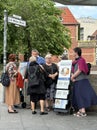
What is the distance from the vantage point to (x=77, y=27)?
91375mm

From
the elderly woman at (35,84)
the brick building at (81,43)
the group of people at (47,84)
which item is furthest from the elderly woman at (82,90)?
the brick building at (81,43)

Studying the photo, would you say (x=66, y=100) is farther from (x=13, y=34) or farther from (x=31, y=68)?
(x=13, y=34)

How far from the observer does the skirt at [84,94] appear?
11312mm

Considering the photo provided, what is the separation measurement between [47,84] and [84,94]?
1239 mm

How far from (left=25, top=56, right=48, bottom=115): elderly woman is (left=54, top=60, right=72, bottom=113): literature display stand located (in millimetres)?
404

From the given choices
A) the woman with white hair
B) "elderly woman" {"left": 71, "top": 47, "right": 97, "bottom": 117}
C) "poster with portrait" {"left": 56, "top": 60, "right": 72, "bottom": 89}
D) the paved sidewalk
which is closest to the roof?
the woman with white hair

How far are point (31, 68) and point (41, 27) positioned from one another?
37180 millimetres

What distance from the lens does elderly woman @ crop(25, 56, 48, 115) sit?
38.1 ft

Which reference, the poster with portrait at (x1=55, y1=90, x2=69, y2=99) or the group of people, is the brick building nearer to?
the group of people

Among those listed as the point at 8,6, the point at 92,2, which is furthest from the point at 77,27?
the point at 92,2

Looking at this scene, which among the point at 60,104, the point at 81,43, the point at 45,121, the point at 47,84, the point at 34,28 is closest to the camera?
the point at 45,121

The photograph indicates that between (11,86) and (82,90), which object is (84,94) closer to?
(82,90)

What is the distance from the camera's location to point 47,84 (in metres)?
12.0

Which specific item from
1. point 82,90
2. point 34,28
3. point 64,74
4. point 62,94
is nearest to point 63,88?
point 62,94
